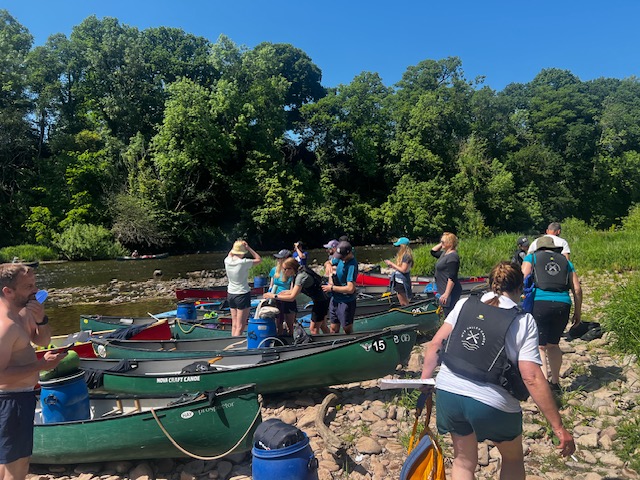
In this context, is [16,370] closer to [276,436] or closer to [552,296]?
[276,436]

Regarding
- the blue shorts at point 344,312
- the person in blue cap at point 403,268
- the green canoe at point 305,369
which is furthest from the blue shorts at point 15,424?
the person in blue cap at point 403,268

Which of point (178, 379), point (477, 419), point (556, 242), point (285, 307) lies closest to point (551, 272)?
point (556, 242)

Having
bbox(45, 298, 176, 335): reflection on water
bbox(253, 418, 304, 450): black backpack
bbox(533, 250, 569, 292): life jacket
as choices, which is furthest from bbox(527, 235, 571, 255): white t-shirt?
bbox(45, 298, 176, 335): reflection on water

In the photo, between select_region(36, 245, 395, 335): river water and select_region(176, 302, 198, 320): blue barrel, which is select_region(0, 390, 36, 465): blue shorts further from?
select_region(36, 245, 395, 335): river water

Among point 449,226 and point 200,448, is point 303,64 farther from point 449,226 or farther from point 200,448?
point 200,448

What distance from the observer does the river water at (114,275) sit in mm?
13727

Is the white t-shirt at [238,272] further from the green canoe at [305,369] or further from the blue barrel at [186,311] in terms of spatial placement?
the blue barrel at [186,311]

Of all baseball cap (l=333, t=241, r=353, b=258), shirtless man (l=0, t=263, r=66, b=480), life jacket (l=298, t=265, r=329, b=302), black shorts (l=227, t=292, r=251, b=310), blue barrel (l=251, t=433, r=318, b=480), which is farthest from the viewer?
black shorts (l=227, t=292, r=251, b=310)

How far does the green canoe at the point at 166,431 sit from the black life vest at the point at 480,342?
246 cm

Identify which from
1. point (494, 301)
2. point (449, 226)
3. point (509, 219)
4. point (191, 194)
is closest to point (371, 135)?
point (449, 226)

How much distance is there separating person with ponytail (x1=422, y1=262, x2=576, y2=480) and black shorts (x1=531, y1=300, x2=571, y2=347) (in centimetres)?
218

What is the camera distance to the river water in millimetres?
13727

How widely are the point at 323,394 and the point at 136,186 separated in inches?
1142

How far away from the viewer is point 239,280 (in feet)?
22.7
